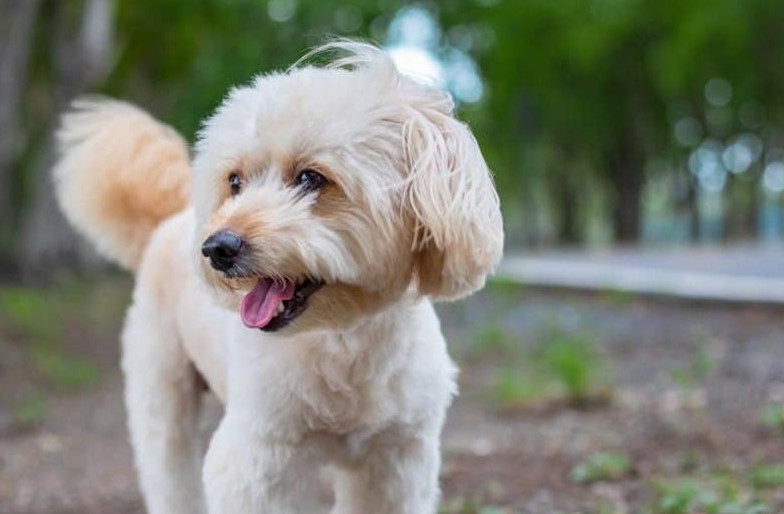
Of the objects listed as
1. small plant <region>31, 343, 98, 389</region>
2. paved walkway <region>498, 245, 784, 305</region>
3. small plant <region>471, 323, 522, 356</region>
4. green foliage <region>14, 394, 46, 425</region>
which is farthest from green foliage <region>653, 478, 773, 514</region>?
small plant <region>31, 343, 98, 389</region>

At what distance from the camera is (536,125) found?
3130 centimetres

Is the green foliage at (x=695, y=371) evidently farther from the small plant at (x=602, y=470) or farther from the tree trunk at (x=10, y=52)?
the tree trunk at (x=10, y=52)

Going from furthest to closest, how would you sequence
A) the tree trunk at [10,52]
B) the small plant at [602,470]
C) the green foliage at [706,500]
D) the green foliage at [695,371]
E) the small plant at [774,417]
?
1. the tree trunk at [10,52]
2. the green foliage at [695,371]
3. the small plant at [774,417]
4. the small plant at [602,470]
5. the green foliage at [706,500]

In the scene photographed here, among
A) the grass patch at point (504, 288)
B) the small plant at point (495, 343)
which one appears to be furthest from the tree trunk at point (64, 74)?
the small plant at point (495, 343)

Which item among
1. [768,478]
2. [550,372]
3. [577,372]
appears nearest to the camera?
[768,478]

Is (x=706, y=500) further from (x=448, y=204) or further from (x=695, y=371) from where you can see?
(x=695, y=371)

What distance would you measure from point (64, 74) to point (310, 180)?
13946 mm

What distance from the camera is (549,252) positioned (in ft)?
74.7

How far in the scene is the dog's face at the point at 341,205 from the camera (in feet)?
9.55

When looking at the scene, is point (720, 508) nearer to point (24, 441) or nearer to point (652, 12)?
point (24, 441)

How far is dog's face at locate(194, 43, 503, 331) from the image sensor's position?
9.55ft

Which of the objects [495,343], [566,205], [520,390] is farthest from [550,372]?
[566,205]

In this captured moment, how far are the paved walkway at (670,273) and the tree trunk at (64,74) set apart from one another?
5890mm

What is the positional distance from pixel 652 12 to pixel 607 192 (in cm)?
875
